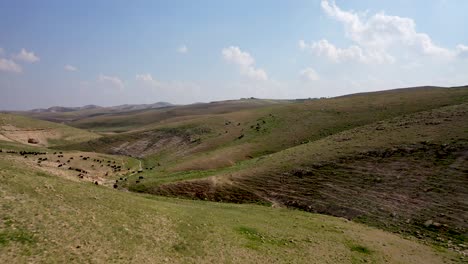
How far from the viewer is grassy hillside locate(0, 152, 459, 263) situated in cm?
1611

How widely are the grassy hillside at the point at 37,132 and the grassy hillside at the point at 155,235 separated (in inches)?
2803

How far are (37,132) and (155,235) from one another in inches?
3465

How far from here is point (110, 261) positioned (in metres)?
15.7

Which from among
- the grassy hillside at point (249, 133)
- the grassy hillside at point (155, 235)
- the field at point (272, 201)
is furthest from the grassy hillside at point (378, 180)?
the grassy hillside at point (249, 133)

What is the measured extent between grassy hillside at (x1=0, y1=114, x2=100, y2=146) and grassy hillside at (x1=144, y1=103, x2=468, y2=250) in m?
61.6

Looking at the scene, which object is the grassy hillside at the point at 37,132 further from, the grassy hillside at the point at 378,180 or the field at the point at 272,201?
the grassy hillside at the point at 378,180

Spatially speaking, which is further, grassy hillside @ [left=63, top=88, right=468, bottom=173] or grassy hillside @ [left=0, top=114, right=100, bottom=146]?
grassy hillside @ [left=0, top=114, right=100, bottom=146]

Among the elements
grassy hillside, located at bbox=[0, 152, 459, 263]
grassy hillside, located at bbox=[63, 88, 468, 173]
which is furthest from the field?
grassy hillside, located at bbox=[63, 88, 468, 173]

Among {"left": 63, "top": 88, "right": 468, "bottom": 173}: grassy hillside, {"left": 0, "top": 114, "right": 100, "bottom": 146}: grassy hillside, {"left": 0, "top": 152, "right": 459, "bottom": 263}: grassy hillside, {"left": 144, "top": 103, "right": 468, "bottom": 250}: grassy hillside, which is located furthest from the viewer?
→ {"left": 0, "top": 114, "right": 100, "bottom": 146}: grassy hillside

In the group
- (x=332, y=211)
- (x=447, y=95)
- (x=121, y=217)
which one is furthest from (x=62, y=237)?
(x=447, y=95)

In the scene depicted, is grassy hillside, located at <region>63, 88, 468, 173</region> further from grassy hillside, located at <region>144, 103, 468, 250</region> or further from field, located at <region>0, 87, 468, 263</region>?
grassy hillside, located at <region>144, 103, 468, 250</region>

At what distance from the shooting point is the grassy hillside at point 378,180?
2834 centimetres

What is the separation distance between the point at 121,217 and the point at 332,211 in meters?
18.8

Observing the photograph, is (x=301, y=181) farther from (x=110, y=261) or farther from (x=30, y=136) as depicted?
(x=30, y=136)
